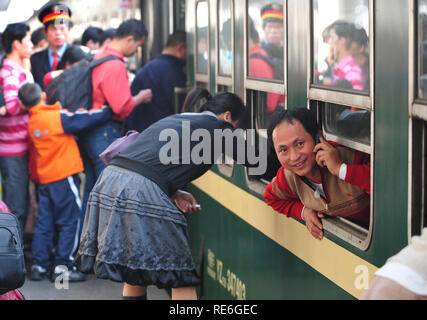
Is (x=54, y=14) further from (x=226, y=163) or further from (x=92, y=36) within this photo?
(x=226, y=163)

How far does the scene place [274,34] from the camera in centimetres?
378

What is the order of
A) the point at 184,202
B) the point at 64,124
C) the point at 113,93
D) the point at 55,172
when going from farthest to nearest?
the point at 55,172 < the point at 64,124 < the point at 113,93 < the point at 184,202

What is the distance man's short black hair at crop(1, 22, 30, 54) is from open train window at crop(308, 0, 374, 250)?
3.80 metres

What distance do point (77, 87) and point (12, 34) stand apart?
34.1 inches

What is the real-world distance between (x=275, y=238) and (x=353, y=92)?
1.20 meters

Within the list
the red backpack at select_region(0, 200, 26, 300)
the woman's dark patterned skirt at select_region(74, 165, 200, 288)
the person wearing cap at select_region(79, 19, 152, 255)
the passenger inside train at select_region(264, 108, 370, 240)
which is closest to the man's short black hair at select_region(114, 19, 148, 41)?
the person wearing cap at select_region(79, 19, 152, 255)

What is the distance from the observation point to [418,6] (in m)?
2.29

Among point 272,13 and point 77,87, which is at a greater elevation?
point 272,13

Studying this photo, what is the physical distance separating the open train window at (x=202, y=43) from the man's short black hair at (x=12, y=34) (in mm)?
1668

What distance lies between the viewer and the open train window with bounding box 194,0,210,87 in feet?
17.0

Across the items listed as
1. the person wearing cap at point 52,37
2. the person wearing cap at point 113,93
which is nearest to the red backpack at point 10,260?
the person wearing cap at point 113,93

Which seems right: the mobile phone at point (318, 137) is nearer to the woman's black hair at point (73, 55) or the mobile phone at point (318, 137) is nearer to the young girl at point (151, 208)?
the young girl at point (151, 208)

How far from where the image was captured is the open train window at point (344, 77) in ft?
8.86

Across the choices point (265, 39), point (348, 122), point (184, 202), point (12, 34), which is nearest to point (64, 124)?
point (12, 34)
